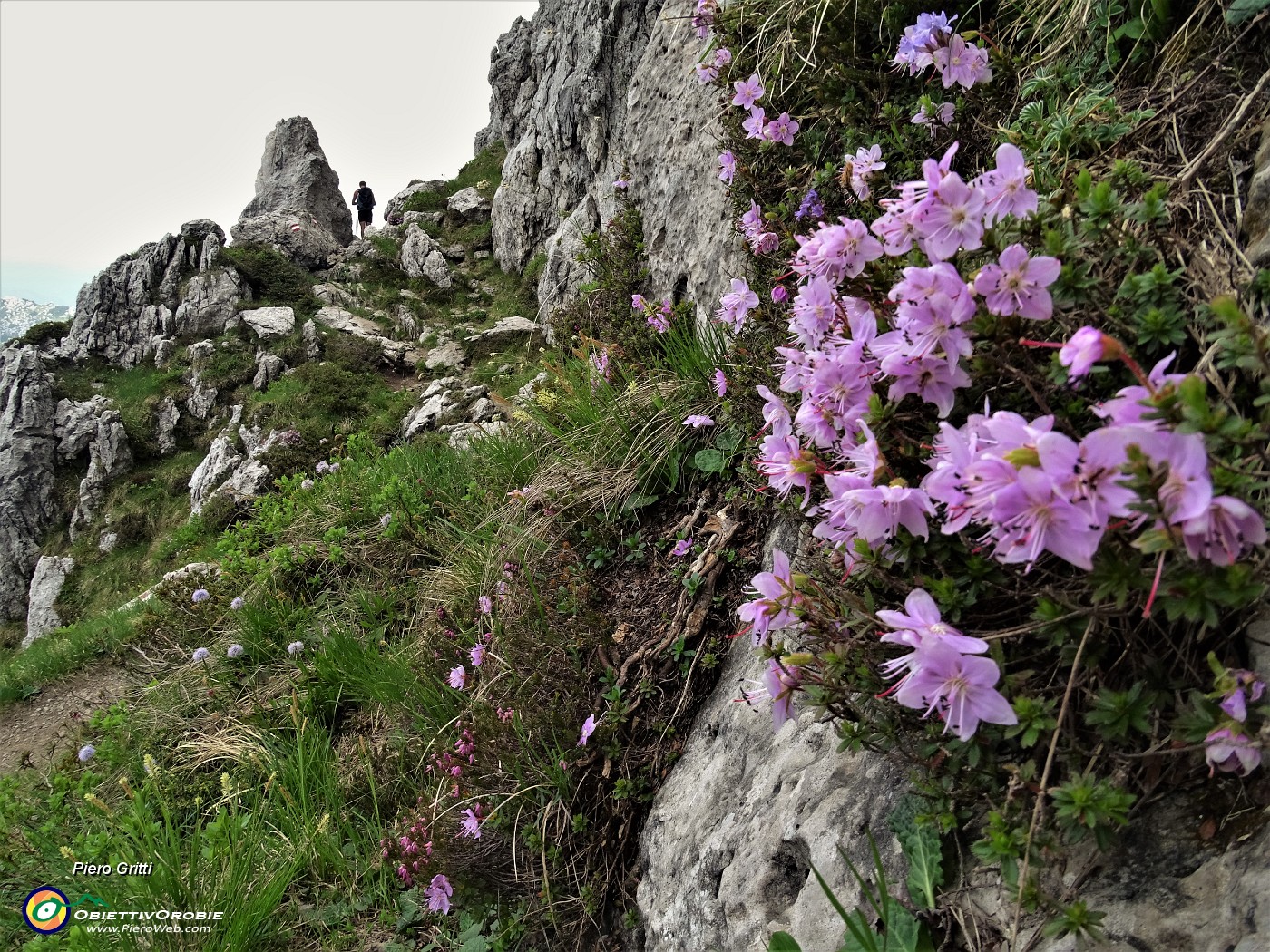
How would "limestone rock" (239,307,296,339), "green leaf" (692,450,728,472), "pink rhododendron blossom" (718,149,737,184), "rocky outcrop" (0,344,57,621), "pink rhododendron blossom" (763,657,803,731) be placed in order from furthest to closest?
"limestone rock" (239,307,296,339)
"rocky outcrop" (0,344,57,621)
"pink rhododendron blossom" (718,149,737,184)
"green leaf" (692,450,728,472)
"pink rhododendron blossom" (763,657,803,731)

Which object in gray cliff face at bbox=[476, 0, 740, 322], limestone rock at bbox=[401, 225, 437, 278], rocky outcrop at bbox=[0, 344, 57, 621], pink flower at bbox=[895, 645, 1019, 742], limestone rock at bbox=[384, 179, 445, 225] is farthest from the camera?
limestone rock at bbox=[384, 179, 445, 225]

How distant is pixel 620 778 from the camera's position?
2.21 m

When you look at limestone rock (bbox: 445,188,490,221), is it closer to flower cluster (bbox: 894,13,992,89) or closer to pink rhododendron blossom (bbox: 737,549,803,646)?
flower cluster (bbox: 894,13,992,89)

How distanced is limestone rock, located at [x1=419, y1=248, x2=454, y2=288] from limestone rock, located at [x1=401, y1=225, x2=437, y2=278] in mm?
108

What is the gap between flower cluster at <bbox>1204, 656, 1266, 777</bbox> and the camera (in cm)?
88

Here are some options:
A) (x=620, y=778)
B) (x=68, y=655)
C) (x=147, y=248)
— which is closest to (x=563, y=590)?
(x=620, y=778)

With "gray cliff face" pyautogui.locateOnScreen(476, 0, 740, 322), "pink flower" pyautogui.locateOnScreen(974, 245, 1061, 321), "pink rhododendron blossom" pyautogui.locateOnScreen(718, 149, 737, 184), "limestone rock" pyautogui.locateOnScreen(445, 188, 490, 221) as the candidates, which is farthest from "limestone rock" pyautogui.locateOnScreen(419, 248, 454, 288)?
"pink flower" pyautogui.locateOnScreen(974, 245, 1061, 321)

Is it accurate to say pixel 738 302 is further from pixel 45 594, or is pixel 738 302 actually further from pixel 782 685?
pixel 45 594

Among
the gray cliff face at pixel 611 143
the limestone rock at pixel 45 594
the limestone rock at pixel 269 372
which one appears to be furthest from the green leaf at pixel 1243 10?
the limestone rock at pixel 45 594

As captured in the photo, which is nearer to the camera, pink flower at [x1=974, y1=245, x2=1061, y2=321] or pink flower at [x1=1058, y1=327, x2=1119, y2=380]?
pink flower at [x1=1058, y1=327, x2=1119, y2=380]

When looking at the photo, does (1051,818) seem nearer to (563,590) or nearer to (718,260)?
(563,590)

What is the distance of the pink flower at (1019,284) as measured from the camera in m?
1.08

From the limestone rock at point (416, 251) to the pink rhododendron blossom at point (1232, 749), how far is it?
2004cm

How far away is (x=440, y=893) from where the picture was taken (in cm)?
247
